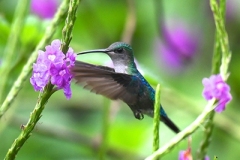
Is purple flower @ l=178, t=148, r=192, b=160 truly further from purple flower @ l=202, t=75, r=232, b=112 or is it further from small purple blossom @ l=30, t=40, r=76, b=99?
small purple blossom @ l=30, t=40, r=76, b=99

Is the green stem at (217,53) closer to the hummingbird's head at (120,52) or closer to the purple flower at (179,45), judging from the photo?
the hummingbird's head at (120,52)

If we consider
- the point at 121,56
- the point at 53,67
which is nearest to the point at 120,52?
the point at 121,56

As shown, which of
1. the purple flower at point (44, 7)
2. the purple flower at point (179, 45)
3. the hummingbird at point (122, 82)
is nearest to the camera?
the hummingbird at point (122, 82)

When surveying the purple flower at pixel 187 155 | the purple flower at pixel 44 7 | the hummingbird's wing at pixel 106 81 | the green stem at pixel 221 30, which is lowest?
the purple flower at pixel 187 155

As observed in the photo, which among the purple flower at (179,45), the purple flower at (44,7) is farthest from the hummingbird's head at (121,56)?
the purple flower at (179,45)

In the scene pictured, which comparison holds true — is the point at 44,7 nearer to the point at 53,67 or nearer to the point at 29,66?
the point at 29,66

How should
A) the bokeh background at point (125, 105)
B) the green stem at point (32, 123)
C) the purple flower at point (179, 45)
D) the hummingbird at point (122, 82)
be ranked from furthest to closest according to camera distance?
1. the purple flower at point (179, 45)
2. the bokeh background at point (125, 105)
3. the hummingbird at point (122, 82)
4. the green stem at point (32, 123)
